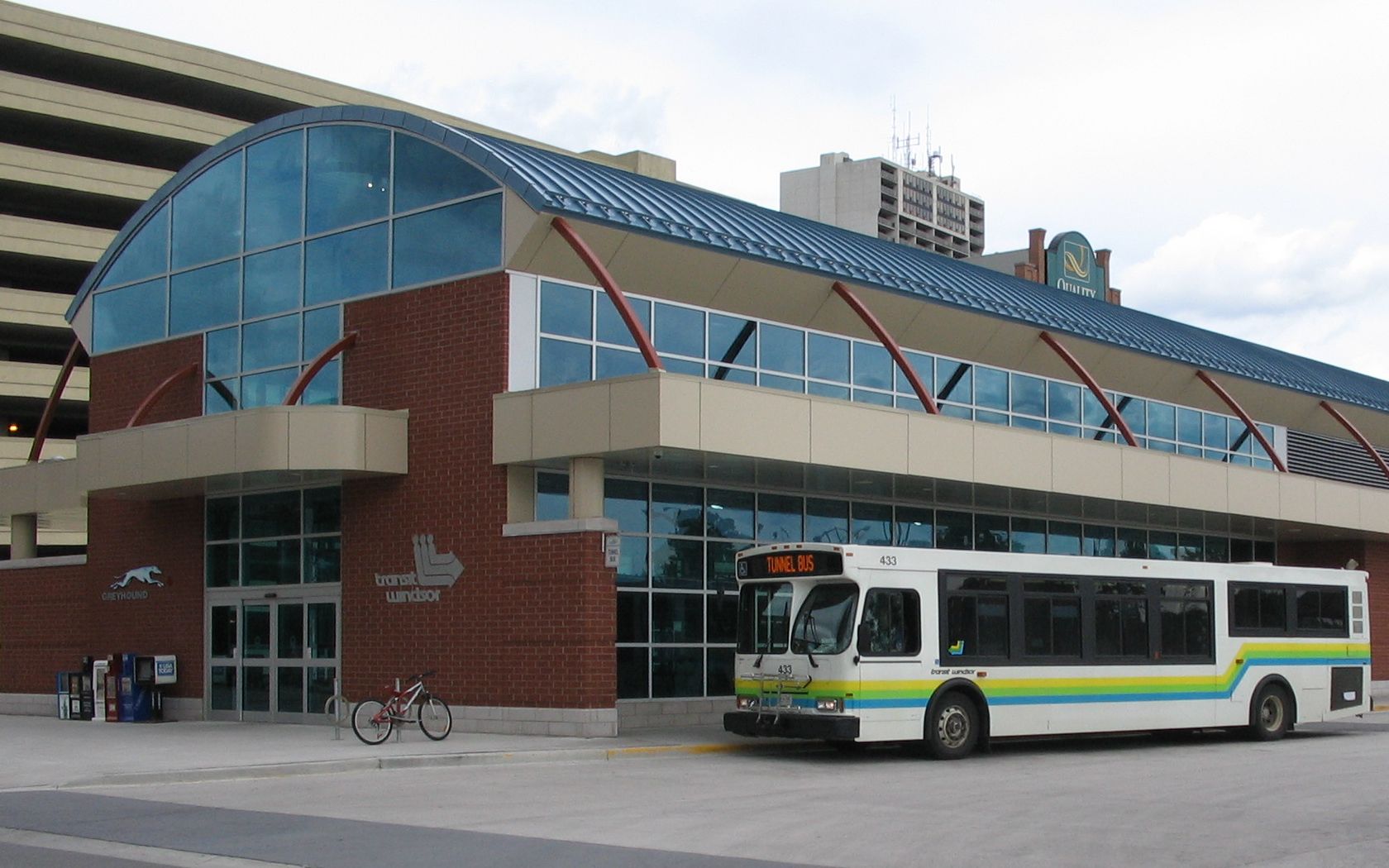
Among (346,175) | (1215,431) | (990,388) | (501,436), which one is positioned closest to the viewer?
(501,436)

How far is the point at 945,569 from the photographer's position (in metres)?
20.6

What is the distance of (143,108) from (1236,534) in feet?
170

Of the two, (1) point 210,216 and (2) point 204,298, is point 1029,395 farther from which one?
(1) point 210,216

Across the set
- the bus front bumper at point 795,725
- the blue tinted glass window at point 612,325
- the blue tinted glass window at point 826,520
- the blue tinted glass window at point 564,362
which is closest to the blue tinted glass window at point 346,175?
the blue tinted glass window at point 564,362

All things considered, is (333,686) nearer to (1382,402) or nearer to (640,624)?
(640,624)

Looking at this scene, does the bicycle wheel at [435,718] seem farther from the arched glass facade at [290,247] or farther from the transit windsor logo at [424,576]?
the arched glass facade at [290,247]

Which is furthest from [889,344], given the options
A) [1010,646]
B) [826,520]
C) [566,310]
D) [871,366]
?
[1010,646]

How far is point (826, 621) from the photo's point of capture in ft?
65.2

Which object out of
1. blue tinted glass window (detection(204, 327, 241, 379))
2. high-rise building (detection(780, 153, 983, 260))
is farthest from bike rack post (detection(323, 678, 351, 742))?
high-rise building (detection(780, 153, 983, 260))

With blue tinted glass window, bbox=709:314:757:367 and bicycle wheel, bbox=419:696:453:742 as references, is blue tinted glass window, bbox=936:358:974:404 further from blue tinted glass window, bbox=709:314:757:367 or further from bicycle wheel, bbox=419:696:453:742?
bicycle wheel, bbox=419:696:453:742

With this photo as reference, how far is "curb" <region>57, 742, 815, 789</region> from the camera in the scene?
17.4m

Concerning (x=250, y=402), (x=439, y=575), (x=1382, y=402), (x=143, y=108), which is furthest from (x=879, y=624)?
(x=143, y=108)

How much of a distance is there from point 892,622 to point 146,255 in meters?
18.6

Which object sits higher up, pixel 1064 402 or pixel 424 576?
pixel 1064 402
